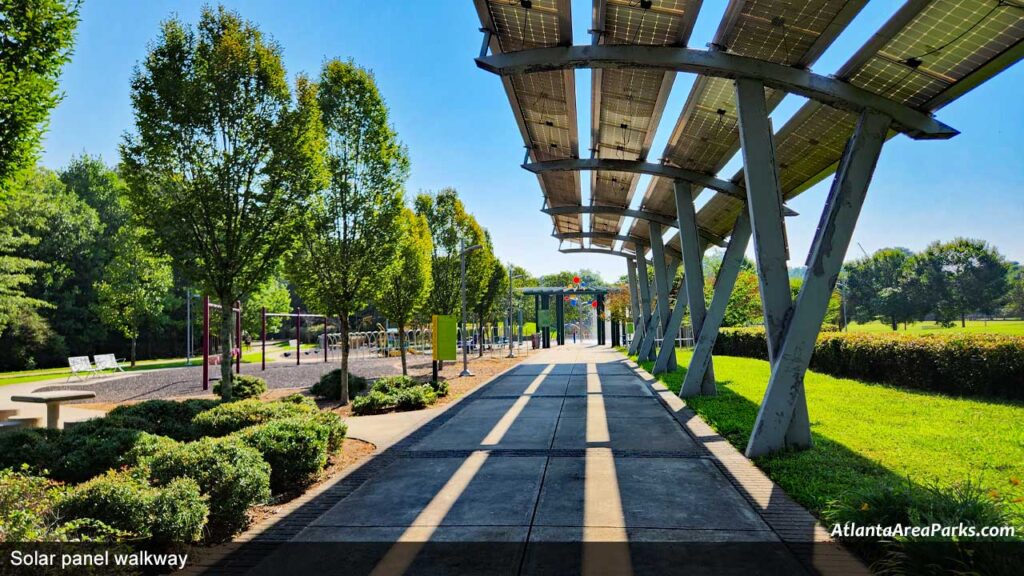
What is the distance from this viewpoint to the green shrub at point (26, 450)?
7703mm

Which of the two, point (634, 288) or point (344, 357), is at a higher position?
point (634, 288)

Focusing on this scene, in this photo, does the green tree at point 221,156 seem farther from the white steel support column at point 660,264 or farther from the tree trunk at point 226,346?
the white steel support column at point 660,264

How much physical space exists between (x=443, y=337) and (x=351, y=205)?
4.90m

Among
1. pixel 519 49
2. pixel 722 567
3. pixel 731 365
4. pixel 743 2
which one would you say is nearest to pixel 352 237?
pixel 519 49

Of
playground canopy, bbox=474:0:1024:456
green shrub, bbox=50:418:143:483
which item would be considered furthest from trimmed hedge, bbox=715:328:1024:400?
green shrub, bbox=50:418:143:483

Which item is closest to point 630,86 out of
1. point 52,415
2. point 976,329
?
point 52,415

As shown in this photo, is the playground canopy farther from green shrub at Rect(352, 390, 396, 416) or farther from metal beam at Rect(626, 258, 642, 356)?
metal beam at Rect(626, 258, 642, 356)

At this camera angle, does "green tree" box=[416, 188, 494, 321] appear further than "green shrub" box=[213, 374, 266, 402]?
Yes

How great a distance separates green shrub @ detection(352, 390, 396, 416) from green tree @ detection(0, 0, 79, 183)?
874cm

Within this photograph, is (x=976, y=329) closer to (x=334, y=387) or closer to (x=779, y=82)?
(x=779, y=82)

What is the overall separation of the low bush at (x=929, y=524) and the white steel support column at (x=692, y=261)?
9.38 meters

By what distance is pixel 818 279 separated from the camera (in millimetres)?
7945

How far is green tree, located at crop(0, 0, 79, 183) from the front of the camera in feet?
19.4

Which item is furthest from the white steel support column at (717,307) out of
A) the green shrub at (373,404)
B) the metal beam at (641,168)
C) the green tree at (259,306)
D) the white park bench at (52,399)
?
the green tree at (259,306)
